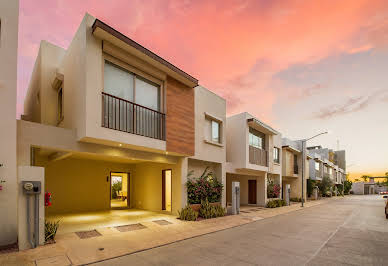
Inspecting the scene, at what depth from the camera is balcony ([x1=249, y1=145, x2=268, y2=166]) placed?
1644 cm

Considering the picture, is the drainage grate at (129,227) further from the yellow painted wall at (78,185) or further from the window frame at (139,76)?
the window frame at (139,76)

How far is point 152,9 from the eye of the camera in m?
10.9

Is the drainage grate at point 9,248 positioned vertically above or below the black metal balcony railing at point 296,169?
above

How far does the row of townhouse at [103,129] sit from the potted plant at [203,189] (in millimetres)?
416

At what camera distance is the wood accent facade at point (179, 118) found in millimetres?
10164

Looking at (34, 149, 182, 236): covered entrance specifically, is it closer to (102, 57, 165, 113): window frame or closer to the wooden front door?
(102, 57, 165, 113): window frame

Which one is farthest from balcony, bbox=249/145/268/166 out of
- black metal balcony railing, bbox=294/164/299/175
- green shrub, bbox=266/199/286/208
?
black metal balcony railing, bbox=294/164/299/175

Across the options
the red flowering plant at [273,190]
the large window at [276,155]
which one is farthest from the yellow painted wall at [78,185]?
the large window at [276,155]

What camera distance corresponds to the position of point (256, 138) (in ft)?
60.5

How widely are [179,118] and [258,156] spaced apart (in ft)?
29.6

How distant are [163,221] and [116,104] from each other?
5.37 m

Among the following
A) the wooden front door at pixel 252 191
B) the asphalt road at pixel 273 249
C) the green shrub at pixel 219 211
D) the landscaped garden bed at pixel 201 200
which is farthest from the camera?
the wooden front door at pixel 252 191

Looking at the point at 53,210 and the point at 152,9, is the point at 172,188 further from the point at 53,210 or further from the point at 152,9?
the point at 152,9

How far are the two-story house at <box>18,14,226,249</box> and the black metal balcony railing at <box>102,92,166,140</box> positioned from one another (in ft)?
0.12
